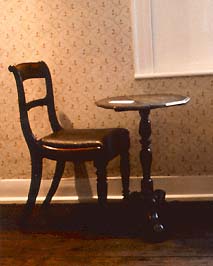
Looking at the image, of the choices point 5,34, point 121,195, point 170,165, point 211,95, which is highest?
point 5,34

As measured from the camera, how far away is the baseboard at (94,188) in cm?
330

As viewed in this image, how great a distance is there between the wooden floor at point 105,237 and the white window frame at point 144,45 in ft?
2.99

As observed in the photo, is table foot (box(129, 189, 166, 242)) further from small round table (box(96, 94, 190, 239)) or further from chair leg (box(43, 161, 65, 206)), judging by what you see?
chair leg (box(43, 161, 65, 206))

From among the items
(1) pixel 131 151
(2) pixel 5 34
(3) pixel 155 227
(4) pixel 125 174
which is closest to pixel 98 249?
(3) pixel 155 227

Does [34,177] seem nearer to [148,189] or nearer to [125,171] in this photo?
[125,171]

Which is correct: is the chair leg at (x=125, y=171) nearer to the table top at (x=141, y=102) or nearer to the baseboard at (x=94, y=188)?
the baseboard at (x=94, y=188)

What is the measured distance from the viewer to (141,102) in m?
2.62

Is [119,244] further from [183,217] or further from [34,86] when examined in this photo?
[34,86]

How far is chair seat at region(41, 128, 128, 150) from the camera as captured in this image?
9.00ft

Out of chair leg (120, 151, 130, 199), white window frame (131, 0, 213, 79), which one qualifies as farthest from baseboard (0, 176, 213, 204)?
white window frame (131, 0, 213, 79)

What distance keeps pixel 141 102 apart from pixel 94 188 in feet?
3.29

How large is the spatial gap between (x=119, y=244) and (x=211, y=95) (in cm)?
123

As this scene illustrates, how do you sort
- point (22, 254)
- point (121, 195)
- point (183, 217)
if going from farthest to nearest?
point (121, 195), point (183, 217), point (22, 254)

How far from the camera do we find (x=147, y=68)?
319 centimetres
